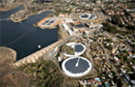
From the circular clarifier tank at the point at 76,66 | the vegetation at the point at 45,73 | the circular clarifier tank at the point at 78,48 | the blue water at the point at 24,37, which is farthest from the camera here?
the blue water at the point at 24,37

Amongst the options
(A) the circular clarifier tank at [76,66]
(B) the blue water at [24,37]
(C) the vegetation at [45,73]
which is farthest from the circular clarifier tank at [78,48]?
(B) the blue water at [24,37]

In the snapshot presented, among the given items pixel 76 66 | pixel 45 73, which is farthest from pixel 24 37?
pixel 76 66

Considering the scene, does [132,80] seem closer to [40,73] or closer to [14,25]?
[40,73]

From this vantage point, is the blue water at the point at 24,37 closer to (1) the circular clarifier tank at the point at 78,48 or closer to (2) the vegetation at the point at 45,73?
(2) the vegetation at the point at 45,73

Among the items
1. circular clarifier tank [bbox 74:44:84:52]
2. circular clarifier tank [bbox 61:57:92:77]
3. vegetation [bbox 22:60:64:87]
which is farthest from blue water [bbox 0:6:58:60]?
circular clarifier tank [bbox 61:57:92:77]

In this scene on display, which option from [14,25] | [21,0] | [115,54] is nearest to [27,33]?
[14,25]
